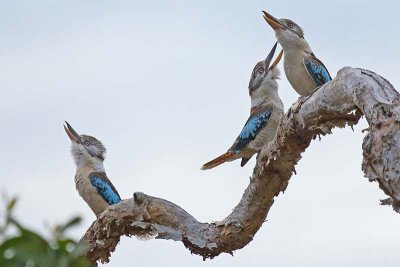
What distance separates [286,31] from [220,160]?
59.1 inches

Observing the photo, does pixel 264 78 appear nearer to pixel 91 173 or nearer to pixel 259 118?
pixel 259 118

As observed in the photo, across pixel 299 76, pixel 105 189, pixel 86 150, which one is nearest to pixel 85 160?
pixel 86 150

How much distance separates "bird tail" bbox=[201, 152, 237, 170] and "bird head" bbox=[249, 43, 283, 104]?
983mm

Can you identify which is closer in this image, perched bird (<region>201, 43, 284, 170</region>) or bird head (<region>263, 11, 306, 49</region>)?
perched bird (<region>201, 43, 284, 170</region>)

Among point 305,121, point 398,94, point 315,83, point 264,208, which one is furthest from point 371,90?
point 315,83

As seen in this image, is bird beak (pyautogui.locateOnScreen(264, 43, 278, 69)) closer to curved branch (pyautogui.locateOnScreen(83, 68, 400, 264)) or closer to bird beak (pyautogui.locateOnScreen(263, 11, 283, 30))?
bird beak (pyautogui.locateOnScreen(263, 11, 283, 30))

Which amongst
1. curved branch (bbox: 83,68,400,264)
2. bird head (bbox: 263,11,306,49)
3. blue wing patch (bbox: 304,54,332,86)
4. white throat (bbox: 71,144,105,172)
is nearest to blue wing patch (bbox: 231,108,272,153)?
blue wing patch (bbox: 304,54,332,86)

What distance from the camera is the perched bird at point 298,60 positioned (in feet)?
23.0

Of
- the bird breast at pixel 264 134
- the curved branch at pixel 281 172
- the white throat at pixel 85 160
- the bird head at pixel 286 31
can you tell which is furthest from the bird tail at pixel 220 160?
the white throat at pixel 85 160

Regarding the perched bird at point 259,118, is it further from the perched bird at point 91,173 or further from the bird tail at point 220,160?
the perched bird at point 91,173

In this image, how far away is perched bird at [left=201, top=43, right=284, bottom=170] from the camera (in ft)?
23.8

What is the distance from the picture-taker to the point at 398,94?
365 cm

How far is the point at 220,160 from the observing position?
23.8 ft

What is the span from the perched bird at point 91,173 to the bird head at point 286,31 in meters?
2.70
